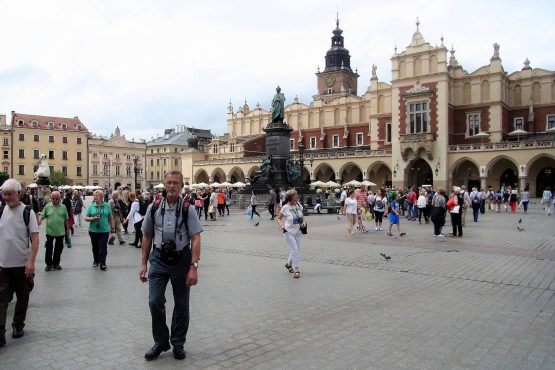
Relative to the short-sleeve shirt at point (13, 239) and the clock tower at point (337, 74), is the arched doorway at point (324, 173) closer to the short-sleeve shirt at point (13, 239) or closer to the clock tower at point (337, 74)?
the clock tower at point (337, 74)

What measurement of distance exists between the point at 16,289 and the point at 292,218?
16.2 ft

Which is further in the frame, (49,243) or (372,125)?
(372,125)

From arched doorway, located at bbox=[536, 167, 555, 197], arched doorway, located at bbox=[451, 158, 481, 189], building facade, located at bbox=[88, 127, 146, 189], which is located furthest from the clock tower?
building facade, located at bbox=[88, 127, 146, 189]

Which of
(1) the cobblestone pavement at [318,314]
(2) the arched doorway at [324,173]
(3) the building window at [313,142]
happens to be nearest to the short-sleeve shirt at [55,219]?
(1) the cobblestone pavement at [318,314]

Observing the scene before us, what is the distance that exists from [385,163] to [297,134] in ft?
58.5

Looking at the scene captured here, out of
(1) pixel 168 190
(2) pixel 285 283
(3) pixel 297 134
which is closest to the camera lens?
(1) pixel 168 190

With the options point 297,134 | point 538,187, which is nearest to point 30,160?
point 297,134

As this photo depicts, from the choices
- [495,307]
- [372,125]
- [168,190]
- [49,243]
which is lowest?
[495,307]

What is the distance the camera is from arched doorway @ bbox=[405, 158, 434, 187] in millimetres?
49250

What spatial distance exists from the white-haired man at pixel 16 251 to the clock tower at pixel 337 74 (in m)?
68.6

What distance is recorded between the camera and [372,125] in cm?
5484

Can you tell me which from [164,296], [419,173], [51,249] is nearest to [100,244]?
[51,249]

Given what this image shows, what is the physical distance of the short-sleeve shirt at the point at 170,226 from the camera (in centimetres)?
459

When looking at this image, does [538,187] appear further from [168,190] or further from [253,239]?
[168,190]
